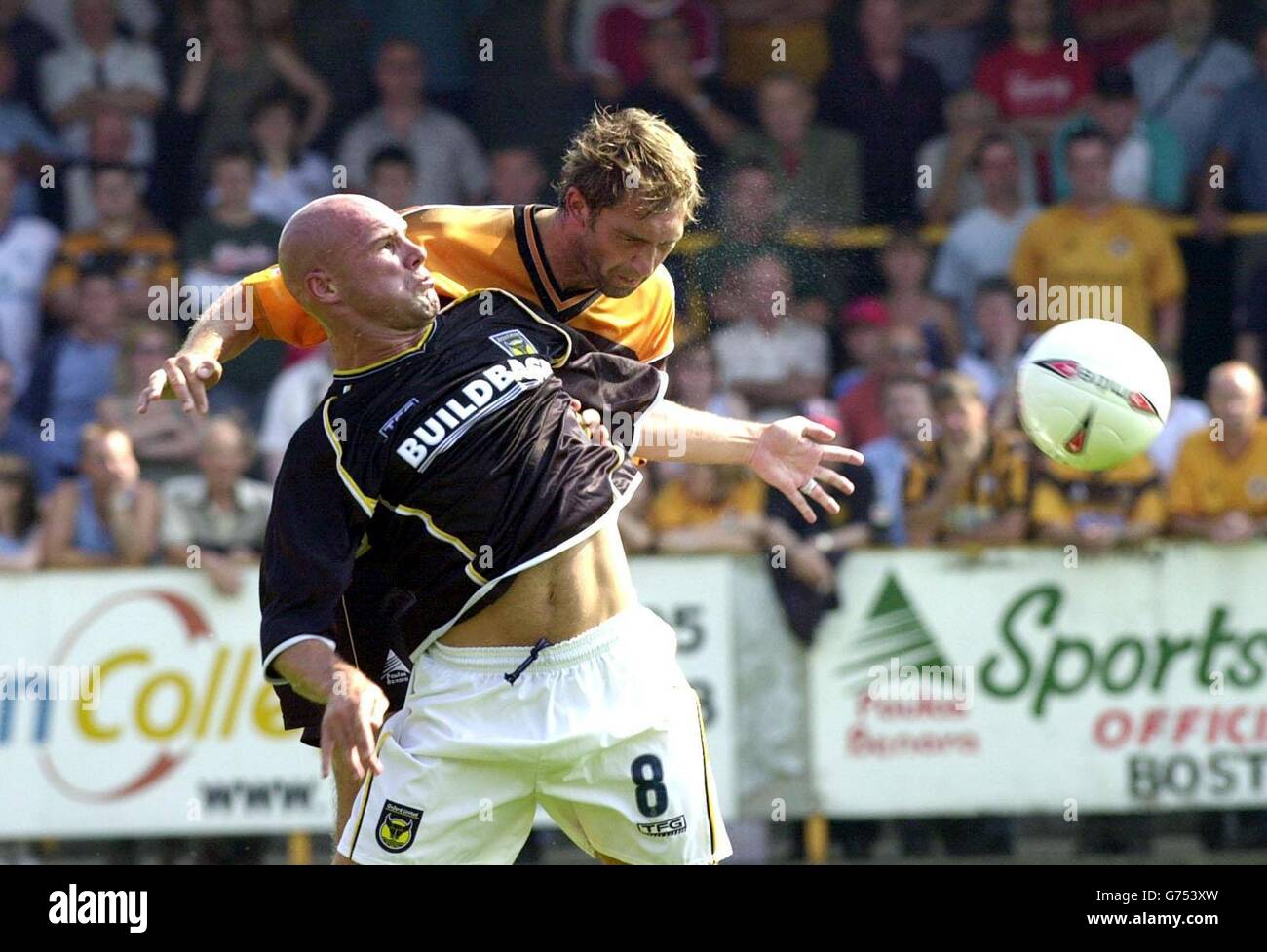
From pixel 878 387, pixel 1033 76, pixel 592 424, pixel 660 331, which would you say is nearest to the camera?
pixel 592 424

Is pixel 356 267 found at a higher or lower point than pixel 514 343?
higher

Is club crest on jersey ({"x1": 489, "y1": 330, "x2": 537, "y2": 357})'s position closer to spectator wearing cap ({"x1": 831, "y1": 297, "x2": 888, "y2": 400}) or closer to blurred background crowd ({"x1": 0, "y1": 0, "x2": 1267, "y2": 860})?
blurred background crowd ({"x1": 0, "y1": 0, "x2": 1267, "y2": 860})

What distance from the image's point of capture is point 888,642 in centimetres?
875

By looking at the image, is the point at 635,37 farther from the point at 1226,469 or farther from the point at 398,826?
the point at 398,826

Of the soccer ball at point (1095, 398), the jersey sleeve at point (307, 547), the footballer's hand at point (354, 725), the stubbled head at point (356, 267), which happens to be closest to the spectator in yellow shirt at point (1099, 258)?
the soccer ball at point (1095, 398)

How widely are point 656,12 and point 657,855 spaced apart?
23.6ft

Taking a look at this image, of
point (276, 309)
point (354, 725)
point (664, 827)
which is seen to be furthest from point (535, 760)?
point (276, 309)

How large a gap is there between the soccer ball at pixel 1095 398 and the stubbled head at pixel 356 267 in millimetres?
1979

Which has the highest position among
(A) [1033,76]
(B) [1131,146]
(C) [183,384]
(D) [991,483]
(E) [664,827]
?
(A) [1033,76]

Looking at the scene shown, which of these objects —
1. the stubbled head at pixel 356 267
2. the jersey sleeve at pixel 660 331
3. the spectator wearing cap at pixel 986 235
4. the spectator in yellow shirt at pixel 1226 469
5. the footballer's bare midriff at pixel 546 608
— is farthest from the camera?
the spectator wearing cap at pixel 986 235

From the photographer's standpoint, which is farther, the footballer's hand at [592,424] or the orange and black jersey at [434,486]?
the footballer's hand at [592,424]

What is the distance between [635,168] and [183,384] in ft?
4.03

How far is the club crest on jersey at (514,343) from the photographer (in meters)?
4.75

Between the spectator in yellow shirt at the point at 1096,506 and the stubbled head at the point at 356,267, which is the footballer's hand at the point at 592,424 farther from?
the spectator in yellow shirt at the point at 1096,506
